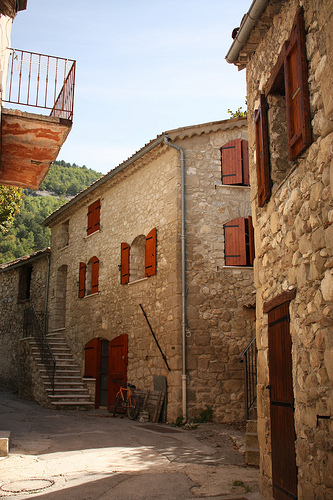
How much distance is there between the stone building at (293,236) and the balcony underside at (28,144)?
3040mm

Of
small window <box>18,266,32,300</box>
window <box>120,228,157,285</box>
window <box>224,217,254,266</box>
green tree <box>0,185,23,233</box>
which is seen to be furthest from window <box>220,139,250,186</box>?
small window <box>18,266,32,300</box>

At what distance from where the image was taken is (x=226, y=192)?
38.5 feet

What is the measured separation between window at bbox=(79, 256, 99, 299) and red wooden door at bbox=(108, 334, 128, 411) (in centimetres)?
224

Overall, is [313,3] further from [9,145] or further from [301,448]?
[9,145]

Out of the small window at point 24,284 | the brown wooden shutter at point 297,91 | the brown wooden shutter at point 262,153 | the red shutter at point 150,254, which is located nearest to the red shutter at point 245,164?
the red shutter at point 150,254

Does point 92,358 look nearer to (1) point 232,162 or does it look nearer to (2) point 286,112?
(1) point 232,162

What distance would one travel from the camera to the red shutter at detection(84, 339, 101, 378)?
45.5 feet

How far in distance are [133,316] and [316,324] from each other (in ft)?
29.5

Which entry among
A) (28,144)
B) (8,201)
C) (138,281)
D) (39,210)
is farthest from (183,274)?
(39,210)

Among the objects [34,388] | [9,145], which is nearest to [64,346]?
[34,388]

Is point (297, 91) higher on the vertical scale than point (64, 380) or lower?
higher

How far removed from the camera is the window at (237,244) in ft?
37.1

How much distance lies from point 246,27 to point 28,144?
13.0ft

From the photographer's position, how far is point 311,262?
3.93 metres
